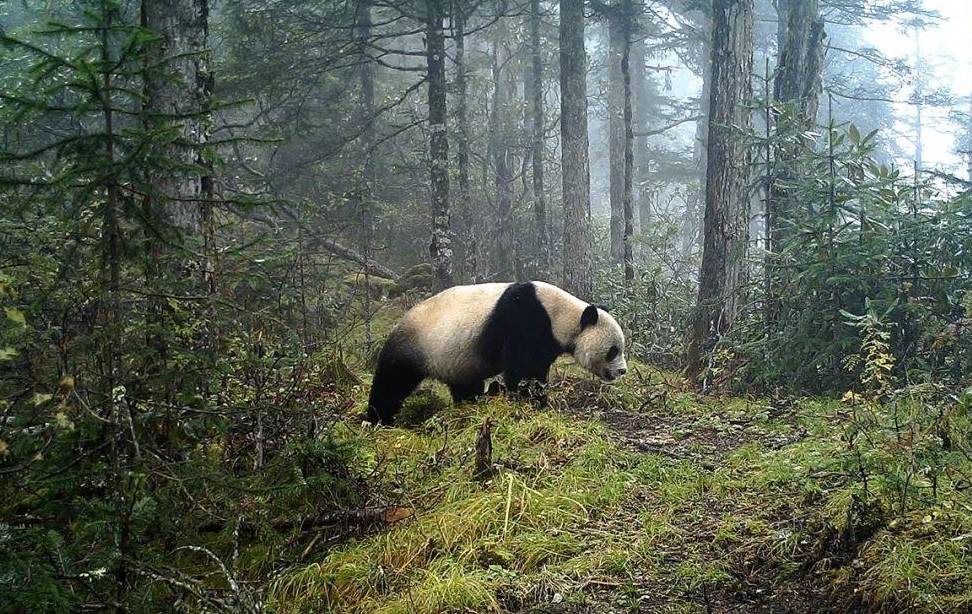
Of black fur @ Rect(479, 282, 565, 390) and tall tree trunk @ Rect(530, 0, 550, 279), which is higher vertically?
tall tree trunk @ Rect(530, 0, 550, 279)

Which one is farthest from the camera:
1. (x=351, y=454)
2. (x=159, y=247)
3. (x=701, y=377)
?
(x=701, y=377)

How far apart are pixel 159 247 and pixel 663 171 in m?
30.0

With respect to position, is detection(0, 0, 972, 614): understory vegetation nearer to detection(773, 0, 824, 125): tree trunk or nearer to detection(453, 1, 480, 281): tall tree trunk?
detection(773, 0, 824, 125): tree trunk

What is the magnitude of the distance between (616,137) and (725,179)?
714 inches

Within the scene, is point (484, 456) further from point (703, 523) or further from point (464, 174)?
point (464, 174)

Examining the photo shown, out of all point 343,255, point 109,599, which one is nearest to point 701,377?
point 109,599

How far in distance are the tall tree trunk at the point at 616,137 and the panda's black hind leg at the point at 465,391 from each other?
45.5 feet

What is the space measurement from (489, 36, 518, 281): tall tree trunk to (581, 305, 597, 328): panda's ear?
1226 cm

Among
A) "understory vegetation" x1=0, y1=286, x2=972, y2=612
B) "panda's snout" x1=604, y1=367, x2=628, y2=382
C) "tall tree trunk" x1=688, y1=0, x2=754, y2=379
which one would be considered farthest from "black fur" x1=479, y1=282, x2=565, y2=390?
"tall tree trunk" x1=688, y1=0, x2=754, y2=379

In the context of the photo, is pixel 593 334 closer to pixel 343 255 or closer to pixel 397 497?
pixel 397 497

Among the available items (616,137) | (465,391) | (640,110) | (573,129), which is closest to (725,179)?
(465,391)

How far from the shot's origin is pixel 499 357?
771 cm

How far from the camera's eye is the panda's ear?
7754 mm

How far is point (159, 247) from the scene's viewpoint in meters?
5.87
